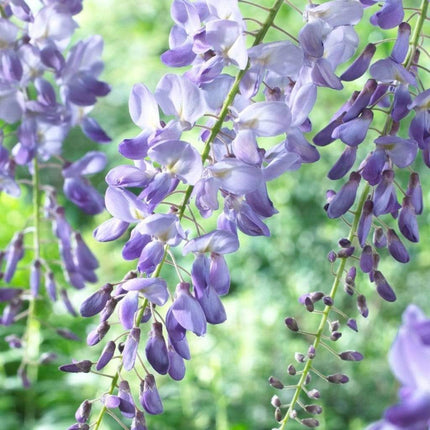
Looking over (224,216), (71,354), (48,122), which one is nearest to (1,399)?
(71,354)

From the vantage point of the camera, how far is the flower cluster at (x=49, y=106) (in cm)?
69

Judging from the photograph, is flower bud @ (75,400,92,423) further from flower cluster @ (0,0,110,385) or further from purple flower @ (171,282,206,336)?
flower cluster @ (0,0,110,385)

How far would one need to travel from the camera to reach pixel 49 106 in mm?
715

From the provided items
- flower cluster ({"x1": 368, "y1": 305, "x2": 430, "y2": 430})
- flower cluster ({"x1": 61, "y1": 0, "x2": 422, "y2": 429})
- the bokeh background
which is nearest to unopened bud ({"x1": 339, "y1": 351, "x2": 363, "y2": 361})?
flower cluster ({"x1": 61, "y1": 0, "x2": 422, "y2": 429})

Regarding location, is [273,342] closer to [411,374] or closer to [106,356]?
[106,356]

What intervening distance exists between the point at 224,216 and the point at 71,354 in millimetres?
1566

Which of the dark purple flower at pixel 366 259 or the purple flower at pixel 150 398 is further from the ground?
the dark purple flower at pixel 366 259

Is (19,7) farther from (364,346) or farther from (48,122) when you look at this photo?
(364,346)

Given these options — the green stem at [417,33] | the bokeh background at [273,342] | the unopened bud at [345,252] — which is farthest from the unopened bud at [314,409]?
the bokeh background at [273,342]

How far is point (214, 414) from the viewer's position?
171 centimetres

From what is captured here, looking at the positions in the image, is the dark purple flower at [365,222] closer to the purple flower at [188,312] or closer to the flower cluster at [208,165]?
the flower cluster at [208,165]

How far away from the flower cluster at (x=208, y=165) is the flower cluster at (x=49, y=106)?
18 cm

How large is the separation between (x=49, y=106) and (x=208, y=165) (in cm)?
26

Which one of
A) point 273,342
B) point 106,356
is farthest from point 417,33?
point 273,342
